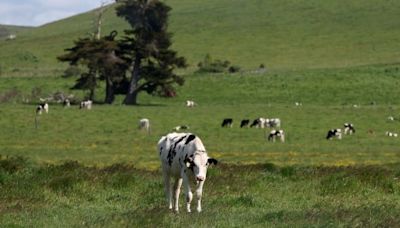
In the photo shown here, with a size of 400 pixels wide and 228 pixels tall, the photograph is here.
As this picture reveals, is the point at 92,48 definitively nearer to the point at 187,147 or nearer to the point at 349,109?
the point at 349,109

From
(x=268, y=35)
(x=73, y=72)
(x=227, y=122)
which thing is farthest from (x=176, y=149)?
(x=268, y=35)

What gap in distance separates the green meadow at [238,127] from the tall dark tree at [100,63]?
11.3 feet

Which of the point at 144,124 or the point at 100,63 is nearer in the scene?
the point at 144,124

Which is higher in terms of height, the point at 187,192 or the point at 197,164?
the point at 197,164

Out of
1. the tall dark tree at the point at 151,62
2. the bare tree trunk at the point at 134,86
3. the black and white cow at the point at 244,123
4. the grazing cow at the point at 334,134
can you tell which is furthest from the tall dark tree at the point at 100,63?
the grazing cow at the point at 334,134

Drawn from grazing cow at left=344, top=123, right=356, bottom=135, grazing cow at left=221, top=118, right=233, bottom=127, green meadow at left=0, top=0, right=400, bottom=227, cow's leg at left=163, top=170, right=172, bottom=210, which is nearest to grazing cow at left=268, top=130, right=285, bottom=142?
green meadow at left=0, top=0, right=400, bottom=227

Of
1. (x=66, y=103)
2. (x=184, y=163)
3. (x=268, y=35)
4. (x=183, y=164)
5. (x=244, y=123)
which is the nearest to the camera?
(x=184, y=163)

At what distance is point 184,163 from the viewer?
61.2ft

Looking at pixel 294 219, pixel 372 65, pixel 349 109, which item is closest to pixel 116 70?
pixel 349 109

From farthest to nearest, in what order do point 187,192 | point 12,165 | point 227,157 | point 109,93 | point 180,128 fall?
point 109,93 → point 180,128 → point 227,157 → point 12,165 → point 187,192

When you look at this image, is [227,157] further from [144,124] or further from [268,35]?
[268,35]

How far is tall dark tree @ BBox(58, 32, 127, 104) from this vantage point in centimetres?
6925

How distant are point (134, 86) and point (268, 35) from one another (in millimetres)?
48084

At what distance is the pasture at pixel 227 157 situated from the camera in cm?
1691
